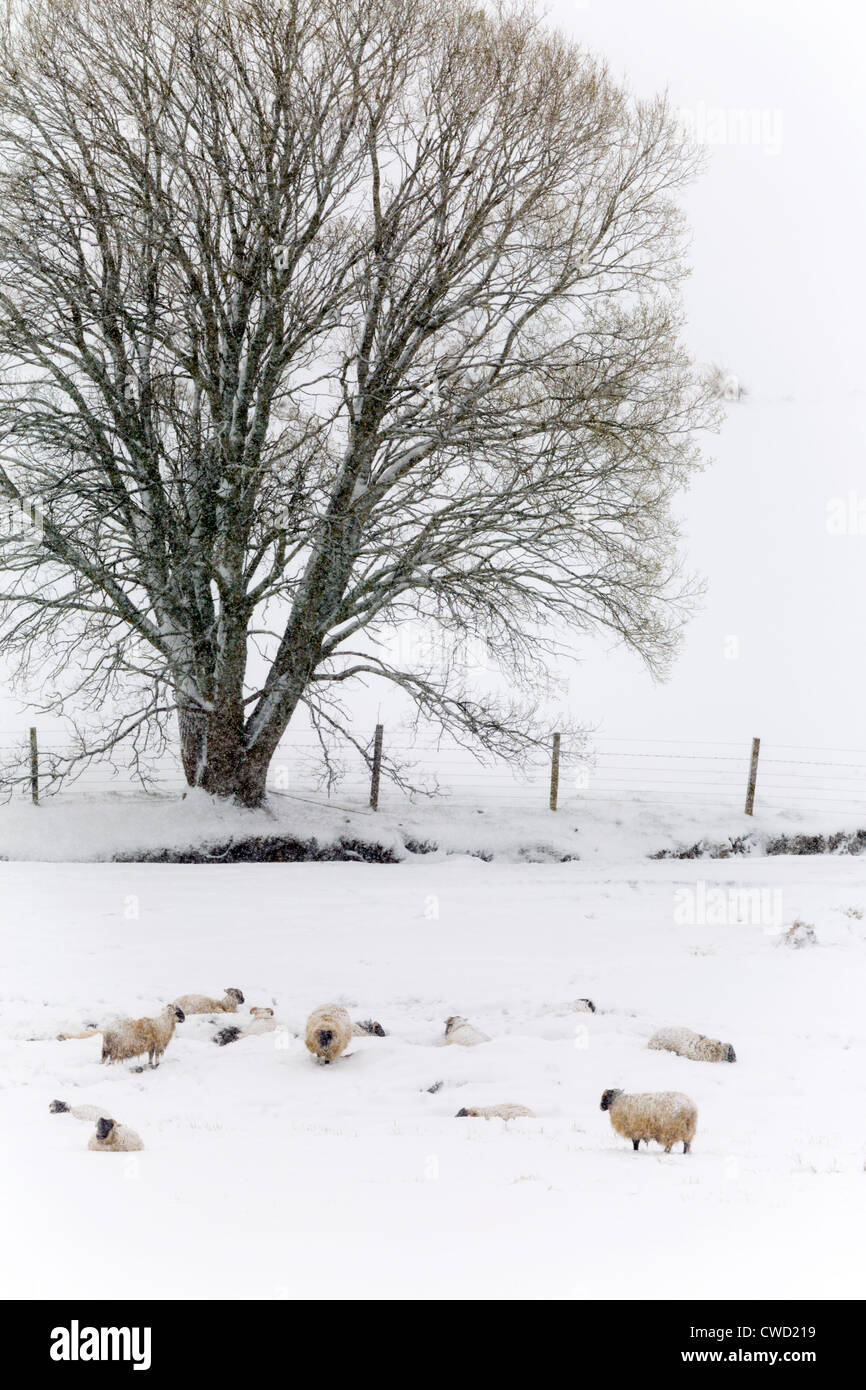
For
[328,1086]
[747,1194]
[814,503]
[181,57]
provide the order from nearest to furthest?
[747,1194]
[328,1086]
[181,57]
[814,503]

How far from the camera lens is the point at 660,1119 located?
5113 millimetres

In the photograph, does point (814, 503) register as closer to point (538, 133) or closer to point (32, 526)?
point (538, 133)

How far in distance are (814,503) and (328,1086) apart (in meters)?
41.1

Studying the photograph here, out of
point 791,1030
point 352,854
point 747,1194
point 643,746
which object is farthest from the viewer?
point 643,746

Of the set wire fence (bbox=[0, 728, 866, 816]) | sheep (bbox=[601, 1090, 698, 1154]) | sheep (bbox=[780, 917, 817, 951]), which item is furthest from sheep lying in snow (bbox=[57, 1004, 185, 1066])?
wire fence (bbox=[0, 728, 866, 816])

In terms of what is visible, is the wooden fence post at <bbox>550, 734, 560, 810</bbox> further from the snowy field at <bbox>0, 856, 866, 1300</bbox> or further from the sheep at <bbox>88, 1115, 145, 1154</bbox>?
the sheep at <bbox>88, 1115, 145, 1154</bbox>

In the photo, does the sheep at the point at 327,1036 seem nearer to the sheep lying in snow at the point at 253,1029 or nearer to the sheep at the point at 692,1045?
the sheep lying in snow at the point at 253,1029

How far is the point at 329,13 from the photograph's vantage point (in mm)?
11836

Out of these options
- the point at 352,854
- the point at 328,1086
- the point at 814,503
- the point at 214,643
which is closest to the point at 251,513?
the point at 214,643

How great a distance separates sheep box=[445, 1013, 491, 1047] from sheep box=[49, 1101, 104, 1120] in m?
2.33

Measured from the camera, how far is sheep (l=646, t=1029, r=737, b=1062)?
6.54m

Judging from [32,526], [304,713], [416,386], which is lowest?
[304,713]

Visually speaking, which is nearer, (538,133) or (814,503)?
(538,133)

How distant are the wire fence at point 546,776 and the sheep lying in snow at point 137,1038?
6411 millimetres
